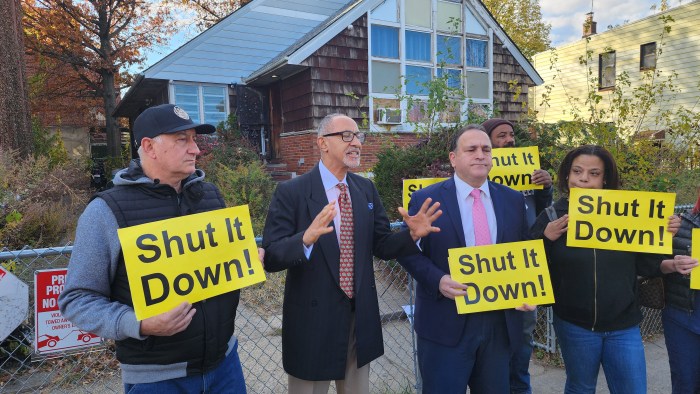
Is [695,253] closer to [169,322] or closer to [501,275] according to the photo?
[501,275]

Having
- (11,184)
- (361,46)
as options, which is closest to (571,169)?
(11,184)

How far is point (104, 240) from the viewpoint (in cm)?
174

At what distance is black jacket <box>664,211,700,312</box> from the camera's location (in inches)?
96.7

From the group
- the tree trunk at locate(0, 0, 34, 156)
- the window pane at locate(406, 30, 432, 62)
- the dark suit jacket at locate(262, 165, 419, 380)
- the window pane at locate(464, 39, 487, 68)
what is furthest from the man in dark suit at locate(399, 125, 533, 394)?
the window pane at locate(464, 39, 487, 68)

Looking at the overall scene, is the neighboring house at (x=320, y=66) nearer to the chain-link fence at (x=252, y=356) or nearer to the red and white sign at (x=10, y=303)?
the chain-link fence at (x=252, y=356)

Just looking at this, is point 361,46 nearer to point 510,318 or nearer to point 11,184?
point 11,184

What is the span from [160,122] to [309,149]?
31.7 feet

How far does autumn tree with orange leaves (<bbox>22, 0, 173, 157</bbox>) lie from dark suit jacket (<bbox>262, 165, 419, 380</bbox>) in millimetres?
18771

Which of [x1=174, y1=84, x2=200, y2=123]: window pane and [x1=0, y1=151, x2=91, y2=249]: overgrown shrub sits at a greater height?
[x1=174, y1=84, x2=200, y2=123]: window pane

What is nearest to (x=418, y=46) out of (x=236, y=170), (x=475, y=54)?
(x=475, y=54)

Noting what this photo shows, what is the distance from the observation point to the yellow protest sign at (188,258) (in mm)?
1734

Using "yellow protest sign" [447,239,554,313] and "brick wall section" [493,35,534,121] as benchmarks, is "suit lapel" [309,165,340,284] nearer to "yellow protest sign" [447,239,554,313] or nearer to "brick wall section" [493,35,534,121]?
"yellow protest sign" [447,239,554,313]

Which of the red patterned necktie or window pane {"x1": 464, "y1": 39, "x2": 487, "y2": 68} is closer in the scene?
the red patterned necktie

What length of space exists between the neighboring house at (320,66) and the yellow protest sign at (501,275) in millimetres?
8449
